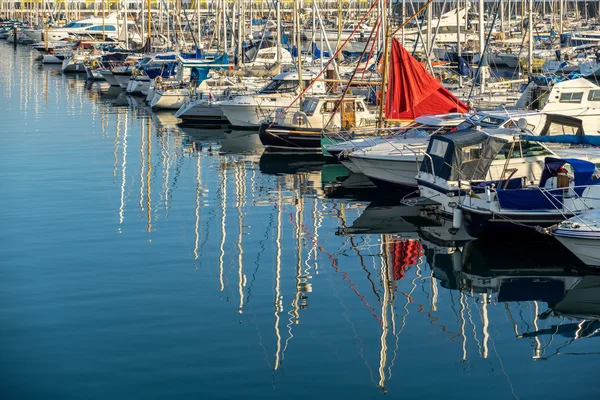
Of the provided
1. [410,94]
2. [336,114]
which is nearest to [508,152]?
[410,94]

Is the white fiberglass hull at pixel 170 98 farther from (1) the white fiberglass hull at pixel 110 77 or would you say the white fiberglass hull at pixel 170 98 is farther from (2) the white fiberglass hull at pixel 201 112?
(1) the white fiberglass hull at pixel 110 77

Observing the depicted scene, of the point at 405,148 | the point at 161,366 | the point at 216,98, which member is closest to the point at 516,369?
the point at 161,366

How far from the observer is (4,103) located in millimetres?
59438

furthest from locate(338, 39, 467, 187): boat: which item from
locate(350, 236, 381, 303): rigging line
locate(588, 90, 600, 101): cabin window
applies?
locate(350, 236, 381, 303): rigging line

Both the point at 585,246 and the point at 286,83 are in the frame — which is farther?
the point at 286,83

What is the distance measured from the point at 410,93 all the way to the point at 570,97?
5253 mm

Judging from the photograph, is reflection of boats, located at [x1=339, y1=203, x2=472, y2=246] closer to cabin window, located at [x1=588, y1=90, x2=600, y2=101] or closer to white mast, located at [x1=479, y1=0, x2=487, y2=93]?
cabin window, located at [x1=588, y1=90, x2=600, y2=101]

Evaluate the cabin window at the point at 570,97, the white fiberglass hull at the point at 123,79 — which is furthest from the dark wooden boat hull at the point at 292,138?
the white fiberglass hull at the point at 123,79

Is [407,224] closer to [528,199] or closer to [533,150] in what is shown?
[533,150]

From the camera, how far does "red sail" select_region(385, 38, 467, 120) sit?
34500mm

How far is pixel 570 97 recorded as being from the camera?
32094 millimetres

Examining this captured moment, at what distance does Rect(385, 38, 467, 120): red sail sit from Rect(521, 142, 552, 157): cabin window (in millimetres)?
8861

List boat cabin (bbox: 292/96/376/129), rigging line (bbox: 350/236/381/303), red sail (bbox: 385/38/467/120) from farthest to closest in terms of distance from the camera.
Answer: boat cabin (bbox: 292/96/376/129) → red sail (bbox: 385/38/467/120) → rigging line (bbox: 350/236/381/303)

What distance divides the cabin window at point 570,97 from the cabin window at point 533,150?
6406mm
